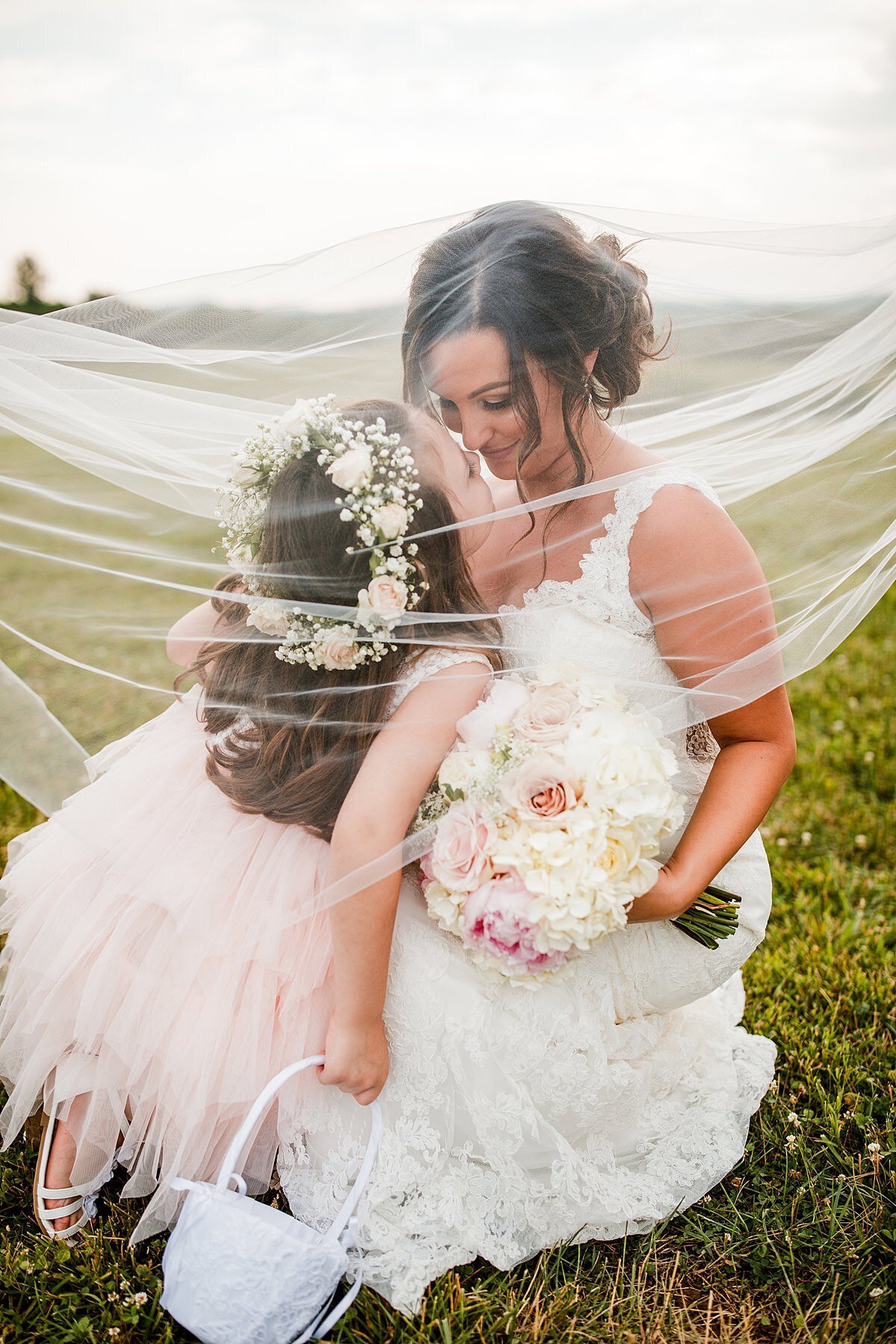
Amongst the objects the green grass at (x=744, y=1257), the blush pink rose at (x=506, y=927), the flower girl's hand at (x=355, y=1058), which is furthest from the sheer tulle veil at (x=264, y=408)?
the green grass at (x=744, y=1257)

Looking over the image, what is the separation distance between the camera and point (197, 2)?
8.57 feet

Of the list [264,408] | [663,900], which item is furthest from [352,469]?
[663,900]

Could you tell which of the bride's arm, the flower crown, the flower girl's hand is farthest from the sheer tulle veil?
the flower girl's hand

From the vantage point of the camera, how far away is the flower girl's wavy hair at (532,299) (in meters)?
2.19

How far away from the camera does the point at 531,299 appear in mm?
2186

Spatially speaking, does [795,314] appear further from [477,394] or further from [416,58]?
[416,58]

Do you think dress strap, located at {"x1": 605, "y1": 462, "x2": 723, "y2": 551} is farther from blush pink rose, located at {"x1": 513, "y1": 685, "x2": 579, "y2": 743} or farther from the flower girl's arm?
the flower girl's arm

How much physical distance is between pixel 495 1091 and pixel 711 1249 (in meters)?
0.70

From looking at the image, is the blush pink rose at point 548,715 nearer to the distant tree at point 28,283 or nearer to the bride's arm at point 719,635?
the bride's arm at point 719,635

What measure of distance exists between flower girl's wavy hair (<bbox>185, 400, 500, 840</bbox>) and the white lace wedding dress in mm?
132

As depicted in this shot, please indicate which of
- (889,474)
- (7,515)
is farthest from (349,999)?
(889,474)

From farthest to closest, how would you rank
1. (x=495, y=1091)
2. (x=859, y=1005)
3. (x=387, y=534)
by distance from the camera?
1. (x=859, y=1005)
2. (x=495, y=1091)
3. (x=387, y=534)

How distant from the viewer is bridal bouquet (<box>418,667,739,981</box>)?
198 centimetres

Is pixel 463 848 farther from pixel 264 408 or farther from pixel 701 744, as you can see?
pixel 264 408
